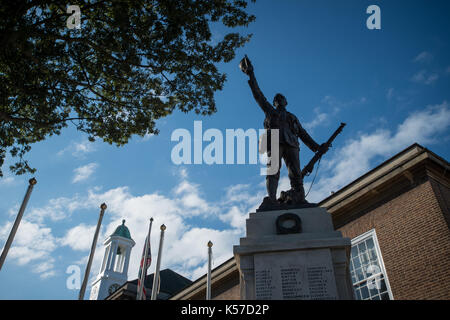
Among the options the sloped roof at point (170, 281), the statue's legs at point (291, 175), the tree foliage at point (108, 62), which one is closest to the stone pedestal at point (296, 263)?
the statue's legs at point (291, 175)

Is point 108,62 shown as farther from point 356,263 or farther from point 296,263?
point 356,263

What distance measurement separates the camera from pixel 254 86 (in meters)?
6.82

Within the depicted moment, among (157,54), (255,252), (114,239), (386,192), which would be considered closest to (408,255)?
(386,192)

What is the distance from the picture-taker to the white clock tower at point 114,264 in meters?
43.3

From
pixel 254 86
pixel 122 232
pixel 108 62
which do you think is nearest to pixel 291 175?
pixel 254 86

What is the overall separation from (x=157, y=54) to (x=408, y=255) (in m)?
10.4

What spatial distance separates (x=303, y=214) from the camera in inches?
207

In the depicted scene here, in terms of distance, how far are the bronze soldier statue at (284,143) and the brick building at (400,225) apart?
6.78 meters

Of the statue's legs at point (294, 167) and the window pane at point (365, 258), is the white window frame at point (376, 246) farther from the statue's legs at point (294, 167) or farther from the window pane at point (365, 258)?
the statue's legs at point (294, 167)

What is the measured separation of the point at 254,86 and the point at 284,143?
1412 mm

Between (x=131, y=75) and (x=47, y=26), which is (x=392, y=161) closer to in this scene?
(x=131, y=75)

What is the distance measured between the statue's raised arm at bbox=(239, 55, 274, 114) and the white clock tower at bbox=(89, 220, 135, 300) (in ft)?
141

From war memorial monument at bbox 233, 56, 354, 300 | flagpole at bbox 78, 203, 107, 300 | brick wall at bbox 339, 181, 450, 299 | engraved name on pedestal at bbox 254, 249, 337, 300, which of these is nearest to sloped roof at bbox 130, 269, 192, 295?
flagpole at bbox 78, 203, 107, 300

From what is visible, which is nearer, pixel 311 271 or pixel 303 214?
pixel 311 271
